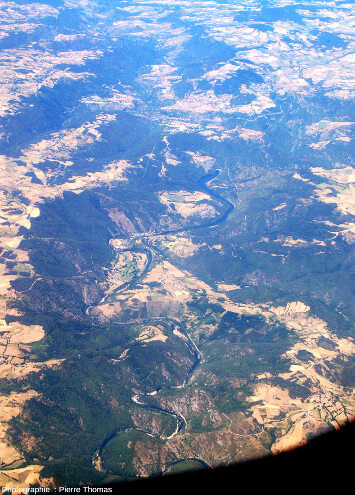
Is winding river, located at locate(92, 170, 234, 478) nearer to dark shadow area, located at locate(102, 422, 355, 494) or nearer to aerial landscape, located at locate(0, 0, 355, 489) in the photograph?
aerial landscape, located at locate(0, 0, 355, 489)

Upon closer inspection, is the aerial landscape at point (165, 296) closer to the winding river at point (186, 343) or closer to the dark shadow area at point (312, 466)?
the winding river at point (186, 343)

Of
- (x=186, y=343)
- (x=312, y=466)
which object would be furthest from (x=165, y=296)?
(x=312, y=466)

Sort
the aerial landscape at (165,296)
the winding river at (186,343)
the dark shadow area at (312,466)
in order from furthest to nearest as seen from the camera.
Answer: the aerial landscape at (165,296)
the winding river at (186,343)
the dark shadow area at (312,466)

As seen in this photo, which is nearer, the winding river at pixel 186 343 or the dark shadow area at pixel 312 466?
the dark shadow area at pixel 312 466

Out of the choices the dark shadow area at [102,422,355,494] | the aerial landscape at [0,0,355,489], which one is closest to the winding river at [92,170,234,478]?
the aerial landscape at [0,0,355,489]

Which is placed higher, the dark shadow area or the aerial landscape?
the dark shadow area

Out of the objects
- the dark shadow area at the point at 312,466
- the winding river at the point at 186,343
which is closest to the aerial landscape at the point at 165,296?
the winding river at the point at 186,343

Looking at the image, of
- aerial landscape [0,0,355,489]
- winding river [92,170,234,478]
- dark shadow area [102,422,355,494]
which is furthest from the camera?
aerial landscape [0,0,355,489]

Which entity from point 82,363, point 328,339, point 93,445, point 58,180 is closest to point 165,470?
point 93,445

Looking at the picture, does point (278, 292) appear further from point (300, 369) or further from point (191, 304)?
point (300, 369)
